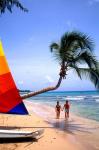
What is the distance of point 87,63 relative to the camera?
14.6 metres

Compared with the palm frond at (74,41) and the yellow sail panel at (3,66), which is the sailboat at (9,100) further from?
the palm frond at (74,41)

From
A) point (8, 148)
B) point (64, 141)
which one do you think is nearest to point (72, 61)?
point (64, 141)

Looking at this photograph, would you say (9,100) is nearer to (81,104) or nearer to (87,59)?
(87,59)

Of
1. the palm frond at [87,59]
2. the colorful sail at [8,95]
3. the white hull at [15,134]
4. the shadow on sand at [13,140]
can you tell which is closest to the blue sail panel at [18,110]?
the colorful sail at [8,95]

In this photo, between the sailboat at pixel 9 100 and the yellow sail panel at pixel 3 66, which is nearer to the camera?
the sailboat at pixel 9 100

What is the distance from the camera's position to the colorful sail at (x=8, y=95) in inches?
368

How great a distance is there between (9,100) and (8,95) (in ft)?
0.53

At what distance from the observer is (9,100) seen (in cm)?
947

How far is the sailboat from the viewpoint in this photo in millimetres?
9289

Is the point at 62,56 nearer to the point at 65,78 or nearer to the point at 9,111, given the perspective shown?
the point at 65,78

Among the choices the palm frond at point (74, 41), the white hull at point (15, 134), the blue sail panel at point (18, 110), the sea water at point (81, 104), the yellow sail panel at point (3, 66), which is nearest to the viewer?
the white hull at point (15, 134)

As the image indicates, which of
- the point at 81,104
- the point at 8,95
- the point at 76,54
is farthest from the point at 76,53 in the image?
the point at 81,104

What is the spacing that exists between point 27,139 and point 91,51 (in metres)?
6.02

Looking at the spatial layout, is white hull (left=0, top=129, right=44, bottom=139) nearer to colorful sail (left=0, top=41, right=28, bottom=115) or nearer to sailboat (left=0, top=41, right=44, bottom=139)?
sailboat (left=0, top=41, right=44, bottom=139)
